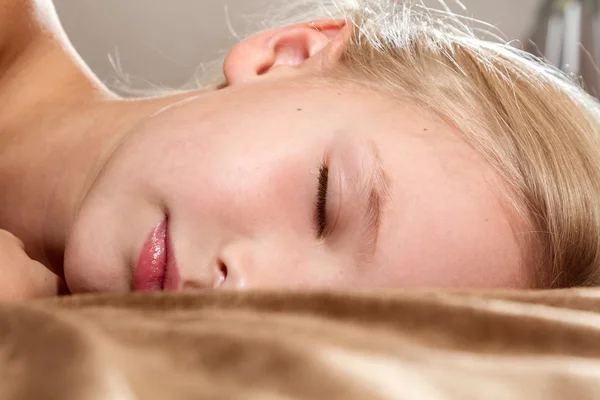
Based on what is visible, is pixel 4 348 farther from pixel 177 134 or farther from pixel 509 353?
pixel 177 134

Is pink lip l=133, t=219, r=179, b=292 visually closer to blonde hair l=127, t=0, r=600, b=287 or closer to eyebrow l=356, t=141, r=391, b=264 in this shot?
eyebrow l=356, t=141, r=391, b=264

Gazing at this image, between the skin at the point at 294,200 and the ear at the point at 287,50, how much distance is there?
3.5 inches

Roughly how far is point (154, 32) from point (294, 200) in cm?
144

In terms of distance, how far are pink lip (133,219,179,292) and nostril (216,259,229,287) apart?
6 centimetres

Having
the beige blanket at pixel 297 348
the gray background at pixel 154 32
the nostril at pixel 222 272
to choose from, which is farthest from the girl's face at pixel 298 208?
the gray background at pixel 154 32

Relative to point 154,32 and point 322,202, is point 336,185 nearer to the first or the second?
point 322,202

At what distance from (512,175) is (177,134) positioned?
1.32 ft

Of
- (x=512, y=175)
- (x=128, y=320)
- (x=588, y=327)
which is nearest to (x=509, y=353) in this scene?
(x=588, y=327)

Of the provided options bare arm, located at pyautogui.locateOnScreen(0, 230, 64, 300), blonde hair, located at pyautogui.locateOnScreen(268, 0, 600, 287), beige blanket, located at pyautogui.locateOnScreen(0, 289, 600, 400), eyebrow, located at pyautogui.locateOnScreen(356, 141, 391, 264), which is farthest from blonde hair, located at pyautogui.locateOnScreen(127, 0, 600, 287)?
bare arm, located at pyautogui.locateOnScreen(0, 230, 64, 300)

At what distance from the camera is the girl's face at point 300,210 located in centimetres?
59

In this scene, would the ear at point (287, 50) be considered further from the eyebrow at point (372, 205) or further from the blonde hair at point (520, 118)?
the eyebrow at point (372, 205)

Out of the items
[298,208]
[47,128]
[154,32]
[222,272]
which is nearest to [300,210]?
[298,208]

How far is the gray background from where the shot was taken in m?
1.80

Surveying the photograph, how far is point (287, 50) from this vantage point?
0.92 metres
